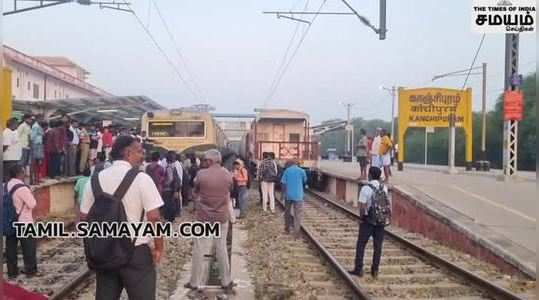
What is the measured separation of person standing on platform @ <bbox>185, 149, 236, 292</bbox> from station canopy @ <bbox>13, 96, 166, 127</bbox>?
1308 centimetres

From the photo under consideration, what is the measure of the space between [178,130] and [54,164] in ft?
30.3

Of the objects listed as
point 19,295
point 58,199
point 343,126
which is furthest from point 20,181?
point 343,126

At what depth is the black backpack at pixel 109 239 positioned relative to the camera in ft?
16.7

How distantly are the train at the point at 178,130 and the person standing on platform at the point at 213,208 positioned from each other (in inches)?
687

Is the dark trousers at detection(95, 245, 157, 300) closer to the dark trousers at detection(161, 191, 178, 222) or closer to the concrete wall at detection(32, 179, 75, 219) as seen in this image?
the concrete wall at detection(32, 179, 75, 219)

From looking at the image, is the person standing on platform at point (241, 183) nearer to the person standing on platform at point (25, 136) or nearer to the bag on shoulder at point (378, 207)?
the person standing on platform at point (25, 136)

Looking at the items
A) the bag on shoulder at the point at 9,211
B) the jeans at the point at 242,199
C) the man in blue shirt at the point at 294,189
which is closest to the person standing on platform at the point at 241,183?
the jeans at the point at 242,199

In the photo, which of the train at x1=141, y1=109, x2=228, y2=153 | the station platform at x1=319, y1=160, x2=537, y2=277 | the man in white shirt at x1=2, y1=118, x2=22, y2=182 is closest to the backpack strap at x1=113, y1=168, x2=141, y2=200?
the station platform at x1=319, y1=160, x2=537, y2=277

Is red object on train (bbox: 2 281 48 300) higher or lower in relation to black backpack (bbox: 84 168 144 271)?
lower

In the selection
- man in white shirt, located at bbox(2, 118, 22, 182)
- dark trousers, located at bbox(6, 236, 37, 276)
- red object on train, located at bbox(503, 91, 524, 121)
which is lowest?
dark trousers, located at bbox(6, 236, 37, 276)

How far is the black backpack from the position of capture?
16.7ft

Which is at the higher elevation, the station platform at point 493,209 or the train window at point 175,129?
the train window at point 175,129

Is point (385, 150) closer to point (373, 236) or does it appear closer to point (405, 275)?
point (405, 275)

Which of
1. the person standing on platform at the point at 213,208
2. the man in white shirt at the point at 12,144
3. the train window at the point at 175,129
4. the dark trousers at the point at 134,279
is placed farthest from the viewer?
the train window at the point at 175,129
